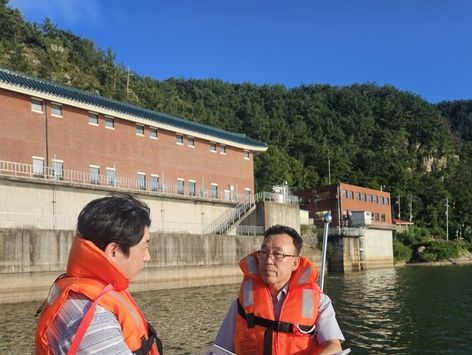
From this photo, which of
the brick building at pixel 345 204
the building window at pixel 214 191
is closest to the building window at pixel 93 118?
the building window at pixel 214 191

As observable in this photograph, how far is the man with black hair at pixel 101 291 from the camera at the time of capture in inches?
75.0

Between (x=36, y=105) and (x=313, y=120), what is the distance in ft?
351

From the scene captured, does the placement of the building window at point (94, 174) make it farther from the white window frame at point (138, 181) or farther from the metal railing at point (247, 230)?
the metal railing at point (247, 230)

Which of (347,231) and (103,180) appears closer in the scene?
(103,180)

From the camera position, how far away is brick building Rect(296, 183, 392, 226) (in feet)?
191

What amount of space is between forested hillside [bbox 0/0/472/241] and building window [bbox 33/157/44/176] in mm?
34002

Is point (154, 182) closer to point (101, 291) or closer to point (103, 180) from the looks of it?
point (103, 180)

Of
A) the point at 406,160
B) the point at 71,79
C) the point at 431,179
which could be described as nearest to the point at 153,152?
the point at 71,79

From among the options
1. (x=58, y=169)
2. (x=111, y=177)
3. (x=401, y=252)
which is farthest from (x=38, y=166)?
(x=401, y=252)

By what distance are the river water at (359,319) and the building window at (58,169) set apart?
10007mm

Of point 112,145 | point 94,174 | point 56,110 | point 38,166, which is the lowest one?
point 94,174

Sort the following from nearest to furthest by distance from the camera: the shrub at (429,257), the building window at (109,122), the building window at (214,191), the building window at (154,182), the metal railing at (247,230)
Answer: the building window at (109,122) < the building window at (154,182) < the metal railing at (247,230) < the building window at (214,191) < the shrub at (429,257)

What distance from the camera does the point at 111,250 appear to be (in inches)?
82.8

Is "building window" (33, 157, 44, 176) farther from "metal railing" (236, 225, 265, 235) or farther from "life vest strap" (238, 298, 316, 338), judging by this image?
"life vest strap" (238, 298, 316, 338)
